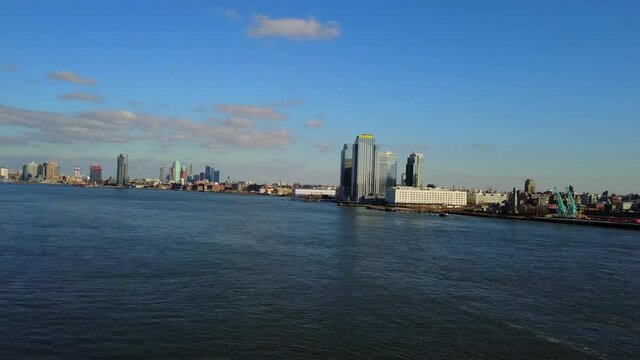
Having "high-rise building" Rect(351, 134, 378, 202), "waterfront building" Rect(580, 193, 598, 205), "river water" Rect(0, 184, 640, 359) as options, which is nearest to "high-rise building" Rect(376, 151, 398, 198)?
"high-rise building" Rect(351, 134, 378, 202)

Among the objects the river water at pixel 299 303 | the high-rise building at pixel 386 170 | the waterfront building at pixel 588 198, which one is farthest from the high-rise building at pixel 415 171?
the river water at pixel 299 303

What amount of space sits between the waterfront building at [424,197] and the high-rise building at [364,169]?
2106cm

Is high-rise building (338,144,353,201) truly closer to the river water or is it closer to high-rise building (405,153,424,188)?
high-rise building (405,153,424,188)

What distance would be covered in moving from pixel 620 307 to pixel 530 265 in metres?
9.92

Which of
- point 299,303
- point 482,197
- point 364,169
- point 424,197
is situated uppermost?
point 364,169

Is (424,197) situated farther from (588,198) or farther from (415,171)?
(588,198)

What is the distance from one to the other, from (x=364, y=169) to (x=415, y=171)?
2245 centimetres

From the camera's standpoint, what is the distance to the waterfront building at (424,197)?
145 metres

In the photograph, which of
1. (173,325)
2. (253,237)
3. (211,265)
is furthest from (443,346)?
(253,237)

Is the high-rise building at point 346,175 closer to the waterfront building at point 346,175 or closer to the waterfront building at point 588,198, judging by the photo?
the waterfront building at point 346,175

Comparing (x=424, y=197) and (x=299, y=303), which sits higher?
(x=424, y=197)

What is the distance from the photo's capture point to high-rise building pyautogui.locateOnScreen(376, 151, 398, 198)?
604 feet

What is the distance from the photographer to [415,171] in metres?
189

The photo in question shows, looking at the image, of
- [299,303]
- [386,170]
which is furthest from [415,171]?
[299,303]
